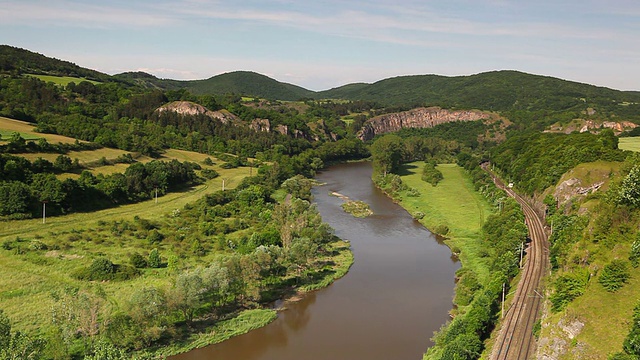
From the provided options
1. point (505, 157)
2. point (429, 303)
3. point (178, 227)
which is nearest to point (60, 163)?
point (178, 227)

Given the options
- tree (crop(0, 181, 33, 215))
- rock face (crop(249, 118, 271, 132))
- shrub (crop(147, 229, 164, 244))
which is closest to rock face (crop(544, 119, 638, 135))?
rock face (crop(249, 118, 271, 132))

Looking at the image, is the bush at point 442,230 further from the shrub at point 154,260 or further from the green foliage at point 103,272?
the green foliage at point 103,272

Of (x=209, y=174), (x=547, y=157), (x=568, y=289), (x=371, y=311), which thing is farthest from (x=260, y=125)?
(x=568, y=289)

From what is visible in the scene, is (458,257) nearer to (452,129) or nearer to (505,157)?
(505,157)

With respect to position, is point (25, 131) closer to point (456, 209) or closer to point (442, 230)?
point (442, 230)

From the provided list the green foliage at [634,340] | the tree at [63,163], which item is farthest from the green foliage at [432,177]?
the green foliage at [634,340]
